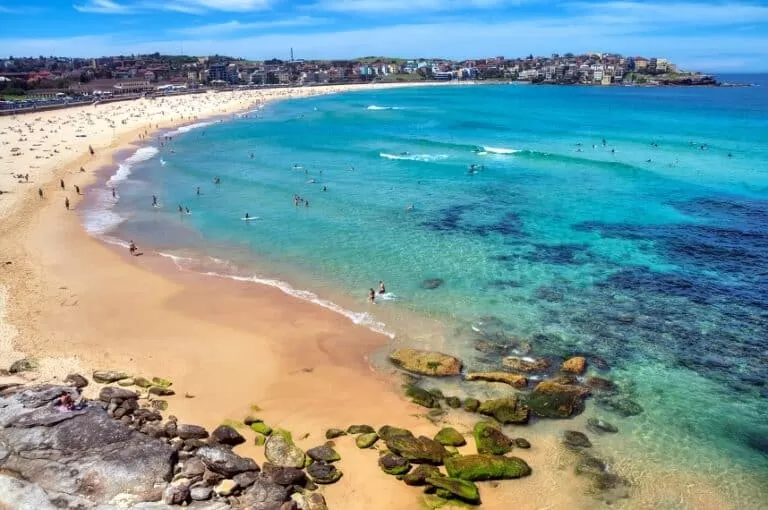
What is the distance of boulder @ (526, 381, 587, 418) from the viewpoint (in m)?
17.8

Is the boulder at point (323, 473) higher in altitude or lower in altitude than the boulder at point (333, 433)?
lower

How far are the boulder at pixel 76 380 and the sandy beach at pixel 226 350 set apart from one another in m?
0.70

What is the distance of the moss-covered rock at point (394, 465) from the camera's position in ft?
49.5

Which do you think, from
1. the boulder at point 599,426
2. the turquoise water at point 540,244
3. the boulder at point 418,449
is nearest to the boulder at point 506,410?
the boulder at point 599,426

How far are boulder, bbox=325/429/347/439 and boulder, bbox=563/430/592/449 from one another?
22.2 feet

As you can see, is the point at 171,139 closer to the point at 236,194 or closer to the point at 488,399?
the point at 236,194

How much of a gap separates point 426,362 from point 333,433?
5.18 m

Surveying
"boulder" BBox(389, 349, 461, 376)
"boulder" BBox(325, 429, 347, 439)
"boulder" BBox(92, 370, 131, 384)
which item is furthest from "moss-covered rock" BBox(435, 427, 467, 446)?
"boulder" BBox(92, 370, 131, 384)

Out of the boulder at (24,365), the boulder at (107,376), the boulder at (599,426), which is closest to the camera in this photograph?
the boulder at (599,426)

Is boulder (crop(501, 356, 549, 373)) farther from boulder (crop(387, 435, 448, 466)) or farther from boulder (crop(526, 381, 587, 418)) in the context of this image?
boulder (crop(387, 435, 448, 466))

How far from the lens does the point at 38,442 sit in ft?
46.9

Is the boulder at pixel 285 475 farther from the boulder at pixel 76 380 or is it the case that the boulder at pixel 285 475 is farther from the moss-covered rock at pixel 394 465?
the boulder at pixel 76 380

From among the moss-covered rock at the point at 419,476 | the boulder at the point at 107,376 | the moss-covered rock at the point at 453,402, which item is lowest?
the moss-covered rock at the point at 419,476

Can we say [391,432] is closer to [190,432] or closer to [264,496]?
[264,496]
